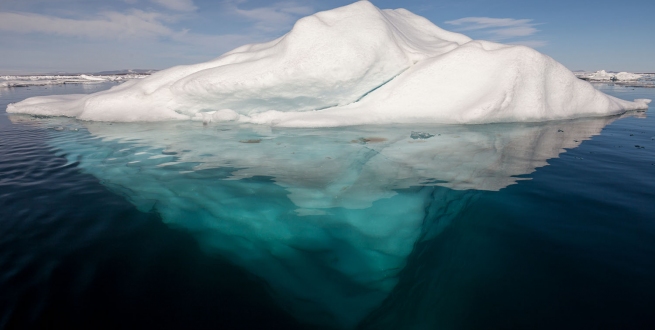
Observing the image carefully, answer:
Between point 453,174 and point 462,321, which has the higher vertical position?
point 453,174

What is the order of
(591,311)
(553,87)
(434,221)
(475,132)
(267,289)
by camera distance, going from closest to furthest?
1. (591,311)
2. (267,289)
3. (434,221)
4. (475,132)
5. (553,87)

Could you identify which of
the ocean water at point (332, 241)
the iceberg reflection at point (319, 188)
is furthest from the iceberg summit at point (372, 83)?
the ocean water at point (332, 241)

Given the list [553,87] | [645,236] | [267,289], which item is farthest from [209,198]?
[553,87]

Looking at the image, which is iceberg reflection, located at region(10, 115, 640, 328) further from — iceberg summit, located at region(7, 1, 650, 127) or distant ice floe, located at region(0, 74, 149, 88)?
distant ice floe, located at region(0, 74, 149, 88)

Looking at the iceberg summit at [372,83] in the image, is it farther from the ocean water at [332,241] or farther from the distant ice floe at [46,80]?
the distant ice floe at [46,80]

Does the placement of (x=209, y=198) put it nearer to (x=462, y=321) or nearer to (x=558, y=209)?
(x=462, y=321)

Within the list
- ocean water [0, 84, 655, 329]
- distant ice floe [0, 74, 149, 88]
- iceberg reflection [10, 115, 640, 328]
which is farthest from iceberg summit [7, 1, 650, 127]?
distant ice floe [0, 74, 149, 88]
